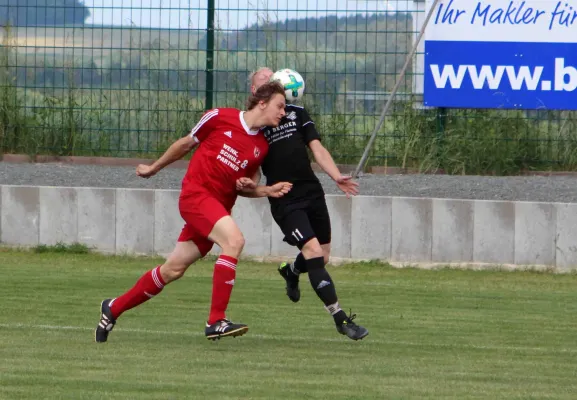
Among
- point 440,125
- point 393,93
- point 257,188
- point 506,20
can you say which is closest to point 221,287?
point 257,188

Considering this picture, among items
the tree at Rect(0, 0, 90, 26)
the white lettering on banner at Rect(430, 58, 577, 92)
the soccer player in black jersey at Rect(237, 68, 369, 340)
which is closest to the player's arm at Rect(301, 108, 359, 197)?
the soccer player in black jersey at Rect(237, 68, 369, 340)

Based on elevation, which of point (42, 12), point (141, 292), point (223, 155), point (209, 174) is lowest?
point (141, 292)

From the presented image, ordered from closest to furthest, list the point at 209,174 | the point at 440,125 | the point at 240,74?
the point at 209,174 → the point at 440,125 → the point at 240,74

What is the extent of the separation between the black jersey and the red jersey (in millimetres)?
536

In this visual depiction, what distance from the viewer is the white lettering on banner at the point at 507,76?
1720 cm

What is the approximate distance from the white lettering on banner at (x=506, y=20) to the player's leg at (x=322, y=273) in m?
7.52

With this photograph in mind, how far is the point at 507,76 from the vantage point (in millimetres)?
17328

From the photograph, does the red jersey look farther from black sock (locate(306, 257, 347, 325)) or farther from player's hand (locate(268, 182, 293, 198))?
black sock (locate(306, 257, 347, 325))

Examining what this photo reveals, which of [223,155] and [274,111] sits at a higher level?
[274,111]

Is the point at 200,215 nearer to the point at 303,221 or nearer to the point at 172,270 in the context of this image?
the point at 172,270

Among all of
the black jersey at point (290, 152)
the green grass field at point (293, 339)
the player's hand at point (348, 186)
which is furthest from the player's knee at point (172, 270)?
the player's hand at point (348, 186)

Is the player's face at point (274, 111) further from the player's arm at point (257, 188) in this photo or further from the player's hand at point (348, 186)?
the player's hand at point (348, 186)

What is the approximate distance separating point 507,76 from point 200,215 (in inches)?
358

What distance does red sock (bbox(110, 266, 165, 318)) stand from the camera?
29.9 feet
